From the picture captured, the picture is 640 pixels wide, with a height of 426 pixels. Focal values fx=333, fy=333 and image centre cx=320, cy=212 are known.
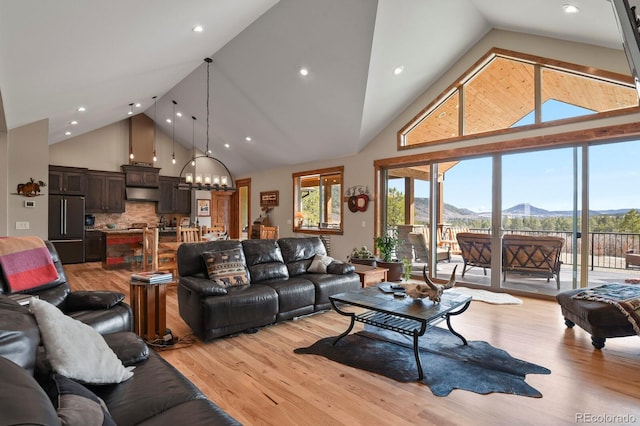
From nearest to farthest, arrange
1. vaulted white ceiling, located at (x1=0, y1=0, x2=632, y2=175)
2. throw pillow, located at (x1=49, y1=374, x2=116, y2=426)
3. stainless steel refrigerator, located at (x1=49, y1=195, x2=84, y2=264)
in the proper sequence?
throw pillow, located at (x1=49, y1=374, x2=116, y2=426) < vaulted white ceiling, located at (x1=0, y1=0, x2=632, y2=175) < stainless steel refrigerator, located at (x1=49, y1=195, x2=84, y2=264)

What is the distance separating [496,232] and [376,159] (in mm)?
2732

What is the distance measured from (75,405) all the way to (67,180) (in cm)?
919

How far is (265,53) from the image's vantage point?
5.65m

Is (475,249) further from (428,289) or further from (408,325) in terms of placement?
(408,325)

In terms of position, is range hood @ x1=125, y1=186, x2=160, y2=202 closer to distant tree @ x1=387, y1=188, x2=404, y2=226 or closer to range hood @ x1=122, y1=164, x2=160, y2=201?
range hood @ x1=122, y1=164, x2=160, y2=201

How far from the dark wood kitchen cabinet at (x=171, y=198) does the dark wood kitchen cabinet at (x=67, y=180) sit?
2.01m

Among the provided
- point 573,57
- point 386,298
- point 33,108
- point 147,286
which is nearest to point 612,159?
point 573,57

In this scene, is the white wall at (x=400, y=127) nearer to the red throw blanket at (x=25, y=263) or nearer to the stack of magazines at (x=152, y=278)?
the stack of magazines at (x=152, y=278)

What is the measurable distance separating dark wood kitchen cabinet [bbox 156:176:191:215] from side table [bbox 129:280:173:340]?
23.8 ft

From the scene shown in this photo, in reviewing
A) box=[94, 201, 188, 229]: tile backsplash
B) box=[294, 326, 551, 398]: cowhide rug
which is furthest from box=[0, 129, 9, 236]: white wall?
box=[294, 326, 551, 398]: cowhide rug

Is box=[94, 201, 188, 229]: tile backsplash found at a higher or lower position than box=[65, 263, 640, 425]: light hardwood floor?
higher

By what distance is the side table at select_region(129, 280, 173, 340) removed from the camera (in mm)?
3230

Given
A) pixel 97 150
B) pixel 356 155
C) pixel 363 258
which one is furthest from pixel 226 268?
pixel 97 150

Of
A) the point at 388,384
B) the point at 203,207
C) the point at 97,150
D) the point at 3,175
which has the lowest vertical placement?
the point at 388,384
